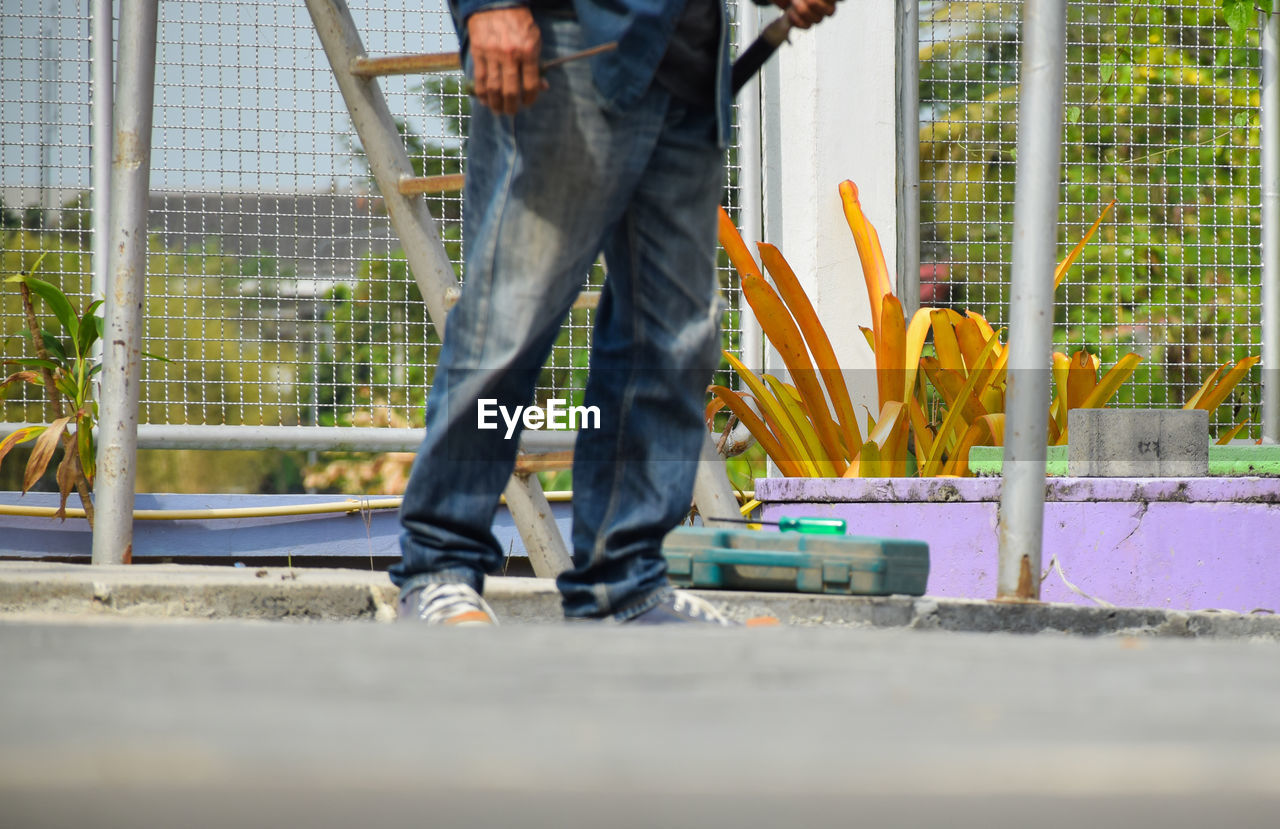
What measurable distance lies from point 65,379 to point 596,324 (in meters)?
1.95

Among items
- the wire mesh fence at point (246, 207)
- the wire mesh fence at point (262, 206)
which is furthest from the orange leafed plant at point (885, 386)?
the wire mesh fence at point (246, 207)

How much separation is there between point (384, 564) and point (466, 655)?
2.74 meters

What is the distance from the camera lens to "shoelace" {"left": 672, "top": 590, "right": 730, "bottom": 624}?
1.45m

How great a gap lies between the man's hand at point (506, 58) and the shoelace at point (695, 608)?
606 millimetres

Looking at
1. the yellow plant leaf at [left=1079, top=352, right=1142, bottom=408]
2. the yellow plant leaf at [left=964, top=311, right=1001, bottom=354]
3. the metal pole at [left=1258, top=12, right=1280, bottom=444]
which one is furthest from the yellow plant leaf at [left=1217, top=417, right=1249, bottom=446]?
→ the yellow plant leaf at [left=964, top=311, right=1001, bottom=354]

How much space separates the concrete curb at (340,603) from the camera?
5.40ft

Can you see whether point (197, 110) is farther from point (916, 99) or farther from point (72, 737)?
point (72, 737)

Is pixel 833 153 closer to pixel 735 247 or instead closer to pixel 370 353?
pixel 735 247

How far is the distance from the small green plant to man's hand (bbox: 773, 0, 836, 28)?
2103 millimetres

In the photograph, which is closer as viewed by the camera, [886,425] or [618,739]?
[618,739]

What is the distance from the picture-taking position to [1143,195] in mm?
3859

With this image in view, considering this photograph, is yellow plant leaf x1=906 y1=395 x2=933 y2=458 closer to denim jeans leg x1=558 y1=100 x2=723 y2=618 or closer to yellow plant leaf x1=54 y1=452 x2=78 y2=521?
denim jeans leg x1=558 y1=100 x2=723 y2=618

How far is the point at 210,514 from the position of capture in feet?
10.4

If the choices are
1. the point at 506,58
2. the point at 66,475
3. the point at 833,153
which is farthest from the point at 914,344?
the point at 66,475
